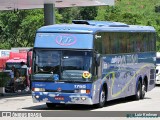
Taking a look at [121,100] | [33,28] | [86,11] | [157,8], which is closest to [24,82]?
[121,100]

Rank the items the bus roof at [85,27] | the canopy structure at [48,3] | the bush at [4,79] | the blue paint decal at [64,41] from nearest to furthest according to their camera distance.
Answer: the blue paint decal at [64,41] < the bus roof at [85,27] < the bush at [4,79] < the canopy structure at [48,3]

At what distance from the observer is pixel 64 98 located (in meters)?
20.1

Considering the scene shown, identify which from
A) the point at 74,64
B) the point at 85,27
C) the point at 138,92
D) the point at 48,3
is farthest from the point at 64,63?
the point at 48,3

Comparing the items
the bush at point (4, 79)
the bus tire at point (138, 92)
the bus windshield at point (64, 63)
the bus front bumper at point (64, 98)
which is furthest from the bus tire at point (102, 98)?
the bush at point (4, 79)

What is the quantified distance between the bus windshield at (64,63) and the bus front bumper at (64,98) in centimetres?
55

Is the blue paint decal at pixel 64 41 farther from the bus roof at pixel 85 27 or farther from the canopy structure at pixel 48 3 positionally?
the canopy structure at pixel 48 3

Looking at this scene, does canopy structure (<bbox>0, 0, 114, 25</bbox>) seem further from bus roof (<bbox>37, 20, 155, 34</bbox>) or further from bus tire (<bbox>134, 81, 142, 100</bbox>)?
bus roof (<bbox>37, 20, 155, 34</bbox>)

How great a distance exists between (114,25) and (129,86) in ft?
9.26

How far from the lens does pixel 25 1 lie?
113ft

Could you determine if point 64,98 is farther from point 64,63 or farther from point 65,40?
point 65,40

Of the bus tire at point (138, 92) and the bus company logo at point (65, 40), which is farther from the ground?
the bus company logo at point (65, 40)

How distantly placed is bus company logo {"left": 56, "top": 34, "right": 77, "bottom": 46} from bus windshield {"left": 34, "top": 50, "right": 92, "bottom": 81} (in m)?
0.32

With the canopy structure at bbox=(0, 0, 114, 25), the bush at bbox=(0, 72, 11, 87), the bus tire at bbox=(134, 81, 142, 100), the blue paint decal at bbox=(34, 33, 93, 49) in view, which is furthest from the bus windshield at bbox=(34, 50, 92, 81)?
the canopy structure at bbox=(0, 0, 114, 25)

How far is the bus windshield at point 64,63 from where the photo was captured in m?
19.9
